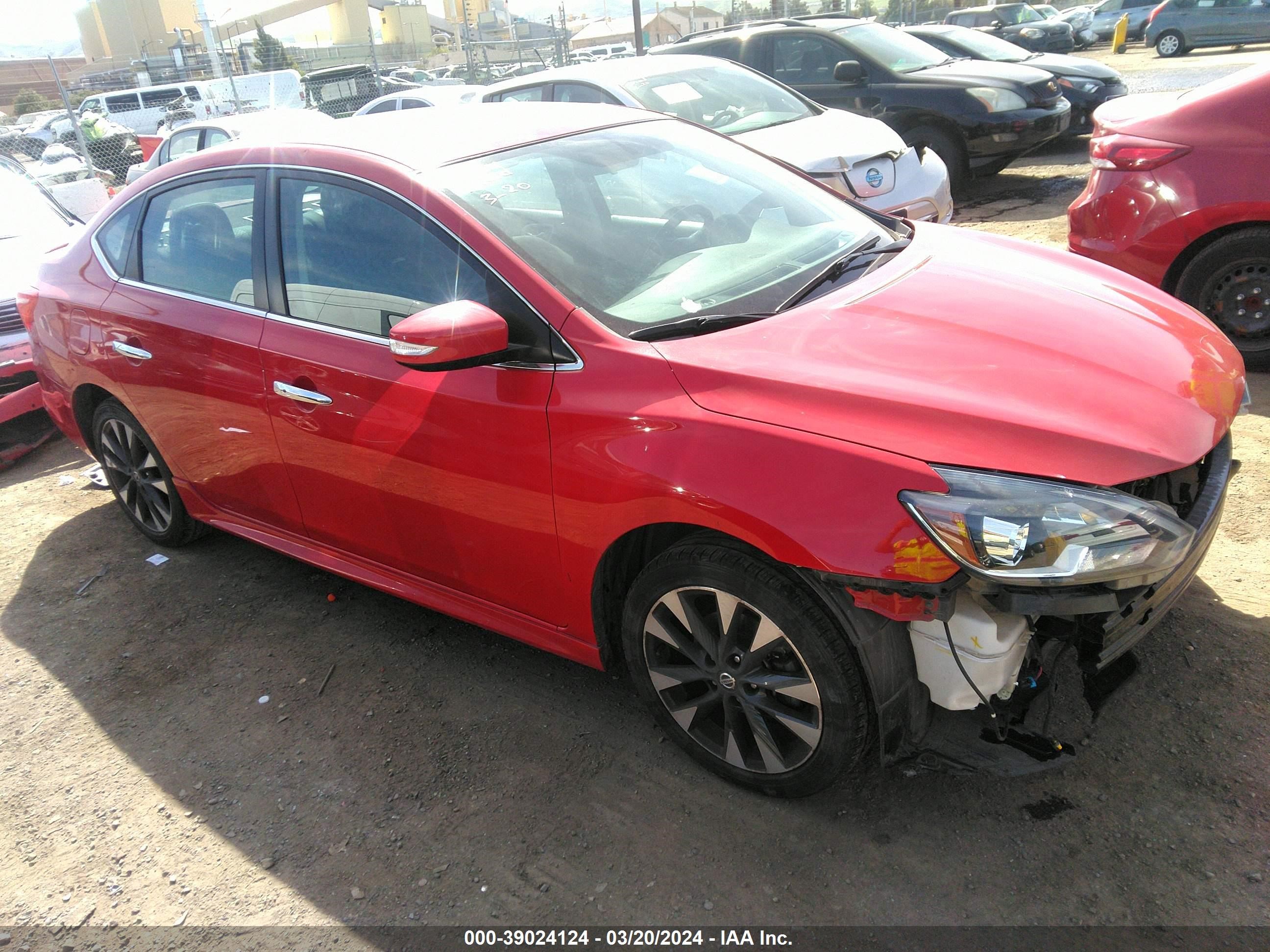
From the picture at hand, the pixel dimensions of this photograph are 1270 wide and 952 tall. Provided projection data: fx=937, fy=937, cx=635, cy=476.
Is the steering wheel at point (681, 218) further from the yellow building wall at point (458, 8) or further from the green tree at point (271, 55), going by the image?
the yellow building wall at point (458, 8)

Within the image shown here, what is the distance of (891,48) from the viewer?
A: 9.41 m

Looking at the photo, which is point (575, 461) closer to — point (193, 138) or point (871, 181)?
point (871, 181)

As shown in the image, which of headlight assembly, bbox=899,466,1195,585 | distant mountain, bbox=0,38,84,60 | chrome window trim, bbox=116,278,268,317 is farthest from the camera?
distant mountain, bbox=0,38,84,60

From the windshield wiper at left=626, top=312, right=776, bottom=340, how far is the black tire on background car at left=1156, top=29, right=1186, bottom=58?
961 inches

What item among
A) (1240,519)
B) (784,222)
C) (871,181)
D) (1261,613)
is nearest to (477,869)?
(784,222)

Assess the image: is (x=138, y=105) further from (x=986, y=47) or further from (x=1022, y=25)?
(x=1022, y=25)

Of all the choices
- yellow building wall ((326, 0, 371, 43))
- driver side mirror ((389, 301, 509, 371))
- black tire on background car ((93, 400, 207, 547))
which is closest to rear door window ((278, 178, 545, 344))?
driver side mirror ((389, 301, 509, 371))

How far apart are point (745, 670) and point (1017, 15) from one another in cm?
2819

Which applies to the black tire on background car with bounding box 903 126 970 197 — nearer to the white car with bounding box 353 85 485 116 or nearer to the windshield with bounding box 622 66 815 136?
the windshield with bounding box 622 66 815 136

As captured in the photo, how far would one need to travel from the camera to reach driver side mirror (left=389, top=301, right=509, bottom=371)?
242 centimetres

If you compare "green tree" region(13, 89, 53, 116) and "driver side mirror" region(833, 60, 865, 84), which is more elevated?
"green tree" region(13, 89, 53, 116)

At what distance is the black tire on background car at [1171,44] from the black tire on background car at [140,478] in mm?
24695

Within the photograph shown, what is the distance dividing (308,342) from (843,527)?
6.22 ft

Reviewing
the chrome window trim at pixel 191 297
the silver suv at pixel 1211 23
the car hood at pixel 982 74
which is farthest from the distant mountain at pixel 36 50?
the chrome window trim at pixel 191 297
